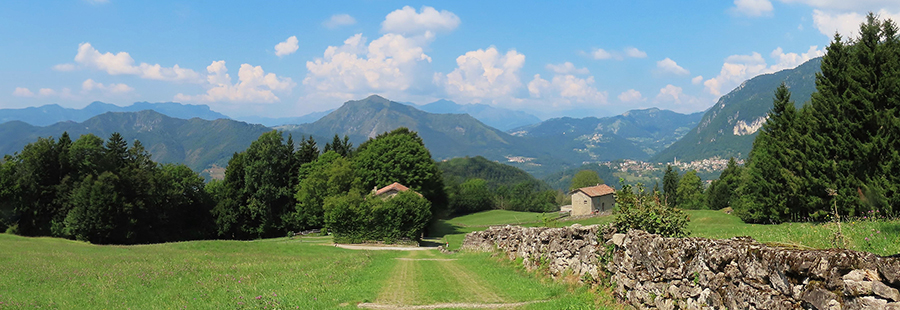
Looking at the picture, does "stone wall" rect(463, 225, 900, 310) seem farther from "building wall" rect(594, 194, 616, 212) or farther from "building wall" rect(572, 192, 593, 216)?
"building wall" rect(594, 194, 616, 212)

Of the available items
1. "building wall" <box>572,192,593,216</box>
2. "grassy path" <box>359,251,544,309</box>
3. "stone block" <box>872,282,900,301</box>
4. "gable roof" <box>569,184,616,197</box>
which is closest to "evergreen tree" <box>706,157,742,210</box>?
"gable roof" <box>569,184,616,197</box>

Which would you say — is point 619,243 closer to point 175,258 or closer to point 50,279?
point 50,279

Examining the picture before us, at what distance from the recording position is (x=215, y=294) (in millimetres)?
14297

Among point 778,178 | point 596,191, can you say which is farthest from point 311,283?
point 596,191

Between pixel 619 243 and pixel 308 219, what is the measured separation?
5889 cm

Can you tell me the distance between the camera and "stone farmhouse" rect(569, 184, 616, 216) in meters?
79.4

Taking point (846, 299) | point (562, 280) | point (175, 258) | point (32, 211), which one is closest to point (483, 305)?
point (562, 280)

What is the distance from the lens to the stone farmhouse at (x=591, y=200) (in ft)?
260

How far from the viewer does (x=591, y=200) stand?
7919cm

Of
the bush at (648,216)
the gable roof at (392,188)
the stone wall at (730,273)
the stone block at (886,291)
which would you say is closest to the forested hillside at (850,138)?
the bush at (648,216)

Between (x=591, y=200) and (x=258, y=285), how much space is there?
6971 cm

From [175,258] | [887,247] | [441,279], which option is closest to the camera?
[887,247]

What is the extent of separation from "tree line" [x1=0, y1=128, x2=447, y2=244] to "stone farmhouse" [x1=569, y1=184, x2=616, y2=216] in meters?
23.6

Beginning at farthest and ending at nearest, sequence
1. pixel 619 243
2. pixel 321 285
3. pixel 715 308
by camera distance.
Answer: pixel 321 285
pixel 619 243
pixel 715 308
